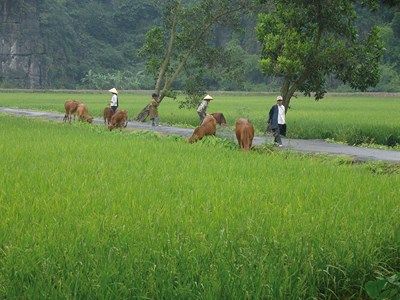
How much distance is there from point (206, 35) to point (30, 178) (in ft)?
55.4

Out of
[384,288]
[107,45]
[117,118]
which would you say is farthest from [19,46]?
[384,288]

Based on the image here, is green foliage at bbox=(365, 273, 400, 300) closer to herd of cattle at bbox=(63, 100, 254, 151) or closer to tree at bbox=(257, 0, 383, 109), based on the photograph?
herd of cattle at bbox=(63, 100, 254, 151)

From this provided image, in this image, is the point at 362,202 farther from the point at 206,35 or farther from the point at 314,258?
the point at 206,35

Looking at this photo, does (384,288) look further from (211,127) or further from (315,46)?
(315,46)

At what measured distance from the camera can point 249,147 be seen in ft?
39.6

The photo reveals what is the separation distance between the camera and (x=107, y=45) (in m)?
61.4

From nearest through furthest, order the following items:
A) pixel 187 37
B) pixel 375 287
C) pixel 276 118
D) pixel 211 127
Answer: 1. pixel 375 287
2. pixel 211 127
3. pixel 276 118
4. pixel 187 37

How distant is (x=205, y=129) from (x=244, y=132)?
1269 mm

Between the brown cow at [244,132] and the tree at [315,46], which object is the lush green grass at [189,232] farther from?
the tree at [315,46]

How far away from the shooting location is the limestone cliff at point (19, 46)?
5534 cm

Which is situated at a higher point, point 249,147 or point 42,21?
point 42,21

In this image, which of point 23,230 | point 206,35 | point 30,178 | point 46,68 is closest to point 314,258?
point 23,230

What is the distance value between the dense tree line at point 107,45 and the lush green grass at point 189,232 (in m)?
45.0

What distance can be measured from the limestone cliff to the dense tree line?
0.21 meters
